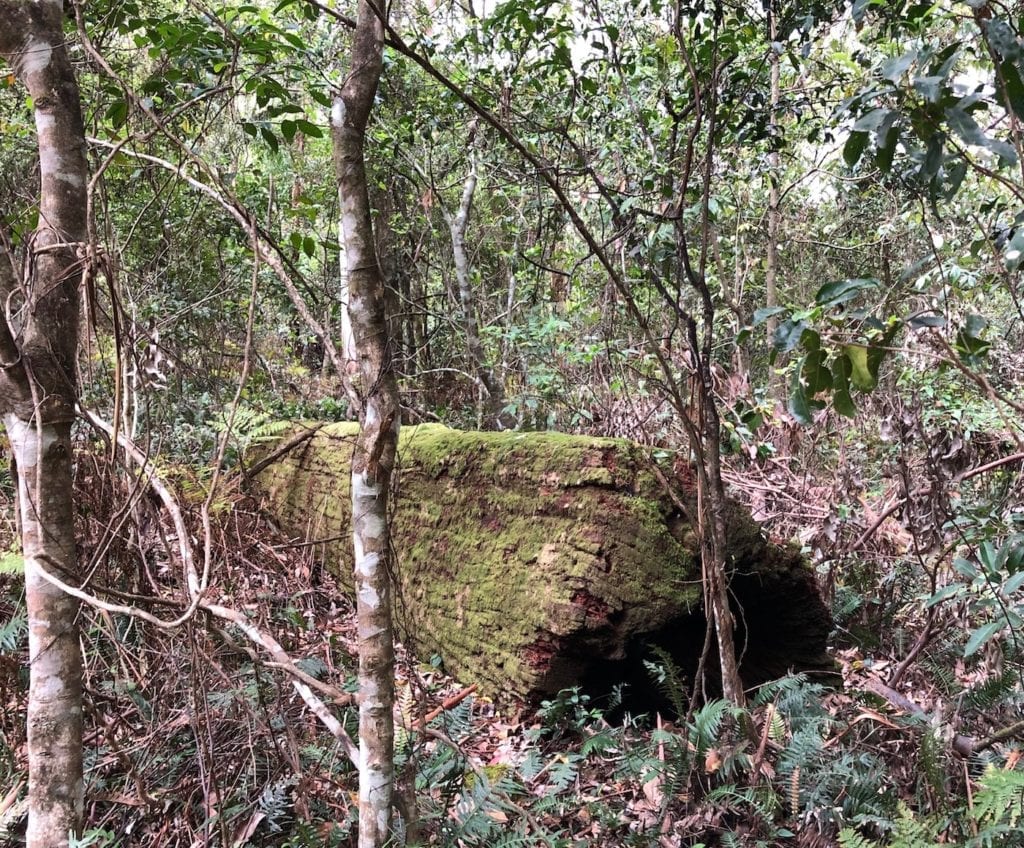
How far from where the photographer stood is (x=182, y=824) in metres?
2.59

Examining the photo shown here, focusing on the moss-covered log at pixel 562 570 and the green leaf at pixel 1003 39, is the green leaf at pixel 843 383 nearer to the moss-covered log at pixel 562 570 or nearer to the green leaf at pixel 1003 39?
the green leaf at pixel 1003 39

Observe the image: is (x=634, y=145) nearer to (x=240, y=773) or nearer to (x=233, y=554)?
(x=233, y=554)

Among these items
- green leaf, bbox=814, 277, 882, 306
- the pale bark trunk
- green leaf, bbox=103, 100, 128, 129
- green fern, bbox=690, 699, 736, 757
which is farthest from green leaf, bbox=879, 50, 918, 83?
green leaf, bbox=103, 100, 128, 129

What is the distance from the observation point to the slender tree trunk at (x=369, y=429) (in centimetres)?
207

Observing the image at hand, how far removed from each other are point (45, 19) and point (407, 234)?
6931 millimetres

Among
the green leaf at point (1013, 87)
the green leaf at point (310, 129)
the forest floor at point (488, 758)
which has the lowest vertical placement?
the forest floor at point (488, 758)

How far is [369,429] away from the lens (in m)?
2.09

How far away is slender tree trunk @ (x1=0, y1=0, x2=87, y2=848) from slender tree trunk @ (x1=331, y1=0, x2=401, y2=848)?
2.69 feet

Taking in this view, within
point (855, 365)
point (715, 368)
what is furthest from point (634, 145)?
point (855, 365)

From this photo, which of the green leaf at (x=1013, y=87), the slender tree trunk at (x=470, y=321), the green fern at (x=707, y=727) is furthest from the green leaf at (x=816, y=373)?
the slender tree trunk at (x=470, y=321)

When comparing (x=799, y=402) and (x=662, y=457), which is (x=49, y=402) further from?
(x=662, y=457)

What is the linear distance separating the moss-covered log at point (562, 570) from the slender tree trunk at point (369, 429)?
651 millimetres

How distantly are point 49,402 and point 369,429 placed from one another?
97 cm

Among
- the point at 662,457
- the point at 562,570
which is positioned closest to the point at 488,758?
the point at 562,570
